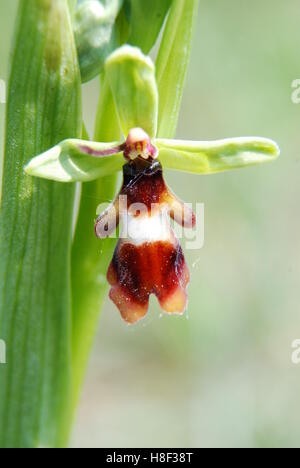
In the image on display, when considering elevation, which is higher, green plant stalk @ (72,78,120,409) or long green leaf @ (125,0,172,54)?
long green leaf @ (125,0,172,54)

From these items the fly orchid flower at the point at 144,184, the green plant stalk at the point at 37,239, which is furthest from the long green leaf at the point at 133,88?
the green plant stalk at the point at 37,239

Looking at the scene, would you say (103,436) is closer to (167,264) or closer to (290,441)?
(290,441)

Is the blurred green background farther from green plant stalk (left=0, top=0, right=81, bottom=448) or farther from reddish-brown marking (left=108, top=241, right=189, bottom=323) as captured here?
reddish-brown marking (left=108, top=241, right=189, bottom=323)

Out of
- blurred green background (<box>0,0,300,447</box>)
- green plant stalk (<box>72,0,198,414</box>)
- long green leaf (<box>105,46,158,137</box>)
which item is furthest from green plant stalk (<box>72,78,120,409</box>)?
blurred green background (<box>0,0,300,447</box>)

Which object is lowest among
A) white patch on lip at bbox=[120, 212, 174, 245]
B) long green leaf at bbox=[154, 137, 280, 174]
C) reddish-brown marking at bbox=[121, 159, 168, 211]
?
white patch on lip at bbox=[120, 212, 174, 245]

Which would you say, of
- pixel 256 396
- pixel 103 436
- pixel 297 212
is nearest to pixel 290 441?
pixel 256 396

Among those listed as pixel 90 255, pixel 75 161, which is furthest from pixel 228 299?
pixel 75 161
